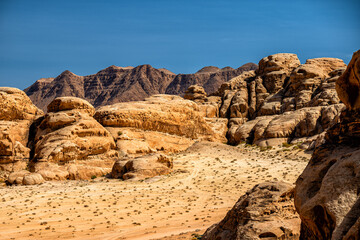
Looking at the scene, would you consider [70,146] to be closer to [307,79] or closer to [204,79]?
[307,79]

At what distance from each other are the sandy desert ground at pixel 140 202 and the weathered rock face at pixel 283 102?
737 cm

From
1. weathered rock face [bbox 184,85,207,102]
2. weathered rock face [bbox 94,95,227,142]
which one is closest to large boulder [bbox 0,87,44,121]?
weathered rock face [bbox 94,95,227,142]

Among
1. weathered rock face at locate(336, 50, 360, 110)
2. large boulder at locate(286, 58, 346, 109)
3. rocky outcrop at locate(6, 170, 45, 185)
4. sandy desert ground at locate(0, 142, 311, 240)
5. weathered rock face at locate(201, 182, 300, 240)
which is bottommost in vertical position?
sandy desert ground at locate(0, 142, 311, 240)

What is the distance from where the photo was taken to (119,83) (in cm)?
14412

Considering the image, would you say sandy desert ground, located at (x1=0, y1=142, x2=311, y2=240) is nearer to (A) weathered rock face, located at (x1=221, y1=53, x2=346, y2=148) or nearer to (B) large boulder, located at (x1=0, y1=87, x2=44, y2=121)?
(A) weathered rock face, located at (x1=221, y1=53, x2=346, y2=148)

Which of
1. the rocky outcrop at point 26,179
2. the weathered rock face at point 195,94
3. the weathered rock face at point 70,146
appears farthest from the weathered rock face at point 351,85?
the weathered rock face at point 195,94

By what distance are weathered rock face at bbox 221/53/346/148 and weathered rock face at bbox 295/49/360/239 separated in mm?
24233

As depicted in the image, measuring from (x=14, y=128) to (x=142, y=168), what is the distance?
564 inches

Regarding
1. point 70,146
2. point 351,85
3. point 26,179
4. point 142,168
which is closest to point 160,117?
point 70,146

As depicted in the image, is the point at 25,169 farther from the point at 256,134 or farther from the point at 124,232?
the point at 256,134

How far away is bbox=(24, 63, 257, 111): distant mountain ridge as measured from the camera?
455ft

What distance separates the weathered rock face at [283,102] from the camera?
34.7m

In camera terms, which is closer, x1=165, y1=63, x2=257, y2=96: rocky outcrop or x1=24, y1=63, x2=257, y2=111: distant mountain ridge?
x1=24, y1=63, x2=257, y2=111: distant mountain ridge

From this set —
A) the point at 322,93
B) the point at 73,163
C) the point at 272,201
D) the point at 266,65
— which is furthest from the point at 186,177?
the point at 266,65
